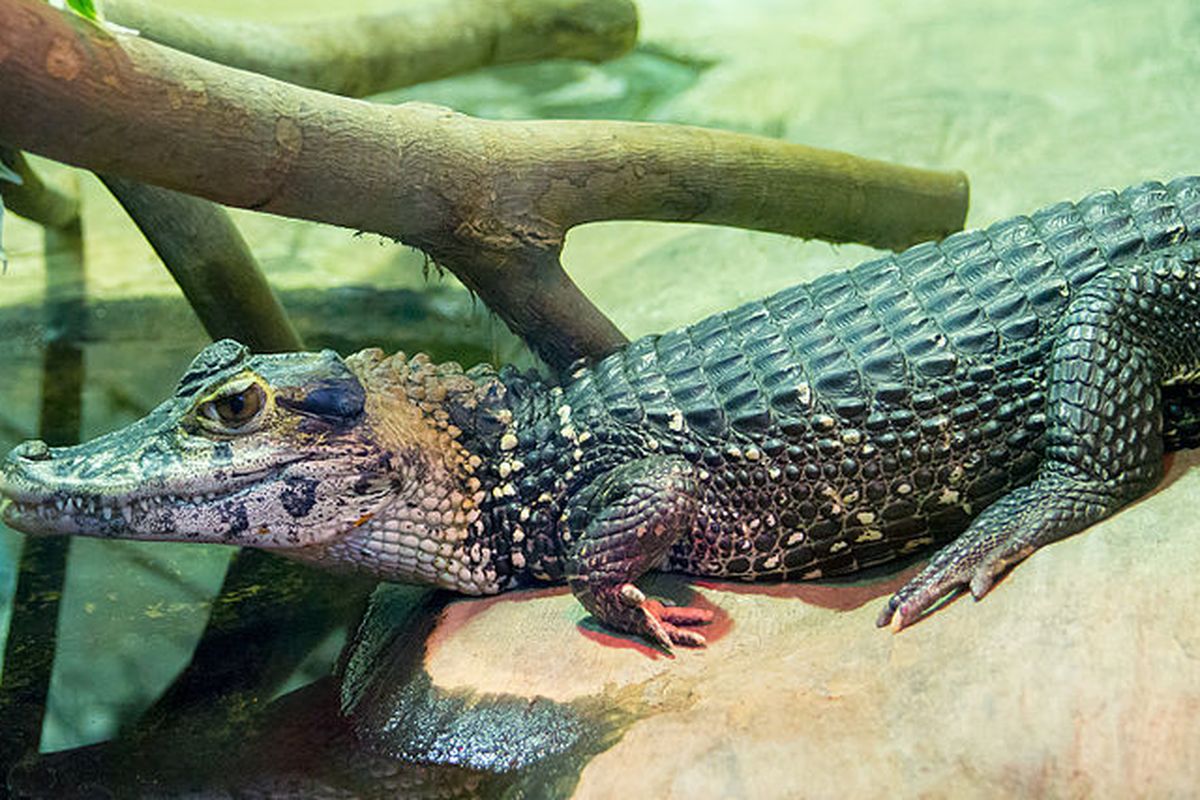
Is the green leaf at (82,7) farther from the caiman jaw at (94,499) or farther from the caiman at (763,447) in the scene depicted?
the caiman jaw at (94,499)

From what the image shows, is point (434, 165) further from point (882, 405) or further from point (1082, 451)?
point (1082, 451)

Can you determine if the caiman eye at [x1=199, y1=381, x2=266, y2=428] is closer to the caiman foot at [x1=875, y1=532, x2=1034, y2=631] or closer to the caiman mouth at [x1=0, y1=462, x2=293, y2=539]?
the caiman mouth at [x1=0, y1=462, x2=293, y2=539]

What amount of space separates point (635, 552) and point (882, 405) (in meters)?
0.77

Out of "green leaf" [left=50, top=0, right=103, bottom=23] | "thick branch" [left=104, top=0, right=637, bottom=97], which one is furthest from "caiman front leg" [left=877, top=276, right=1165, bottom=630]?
"thick branch" [left=104, top=0, right=637, bottom=97]

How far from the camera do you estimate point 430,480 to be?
143 inches

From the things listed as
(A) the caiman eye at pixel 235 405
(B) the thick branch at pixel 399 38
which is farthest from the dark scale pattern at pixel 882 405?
(B) the thick branch at pixel 399 38

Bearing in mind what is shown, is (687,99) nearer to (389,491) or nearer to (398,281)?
(398,281)

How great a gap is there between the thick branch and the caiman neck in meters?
1.87

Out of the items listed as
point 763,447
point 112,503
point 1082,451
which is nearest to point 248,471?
point 112,503

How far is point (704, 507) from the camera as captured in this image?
11.5 feet

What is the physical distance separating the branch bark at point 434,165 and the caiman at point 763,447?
0.45 meters

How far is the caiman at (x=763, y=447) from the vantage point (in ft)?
10.9

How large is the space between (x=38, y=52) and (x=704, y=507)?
197cm

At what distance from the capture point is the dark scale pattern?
342 cm
